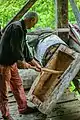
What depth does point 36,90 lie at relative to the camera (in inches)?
183

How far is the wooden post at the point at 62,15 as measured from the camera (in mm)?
5383

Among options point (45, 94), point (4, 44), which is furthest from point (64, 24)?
point (4, 44)

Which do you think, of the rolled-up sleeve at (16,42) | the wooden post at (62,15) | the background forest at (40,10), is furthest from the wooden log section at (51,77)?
the background forest at (40,10)

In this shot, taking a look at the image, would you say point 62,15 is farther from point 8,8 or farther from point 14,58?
point 8,8

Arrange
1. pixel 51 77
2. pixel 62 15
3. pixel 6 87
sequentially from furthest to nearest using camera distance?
pixel 62 15 → pixel 51 77 → pixel 6 87

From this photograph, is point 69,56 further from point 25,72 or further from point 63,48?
point 25,72

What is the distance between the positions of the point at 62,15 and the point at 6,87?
1.88 m

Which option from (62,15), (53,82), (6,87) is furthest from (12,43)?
(62,15)

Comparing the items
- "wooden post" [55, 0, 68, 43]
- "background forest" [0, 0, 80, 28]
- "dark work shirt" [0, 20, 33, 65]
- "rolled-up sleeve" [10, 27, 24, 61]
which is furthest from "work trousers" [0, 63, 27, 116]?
"background forest" [0, 0, 80, 28]

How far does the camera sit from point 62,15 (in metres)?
5.45

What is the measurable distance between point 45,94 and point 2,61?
974 mm

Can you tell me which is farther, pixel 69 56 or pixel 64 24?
pixel 64 24

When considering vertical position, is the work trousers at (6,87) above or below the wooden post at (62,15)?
below

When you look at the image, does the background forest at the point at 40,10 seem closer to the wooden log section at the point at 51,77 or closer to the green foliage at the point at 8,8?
the green foliage at the point at 8,8
